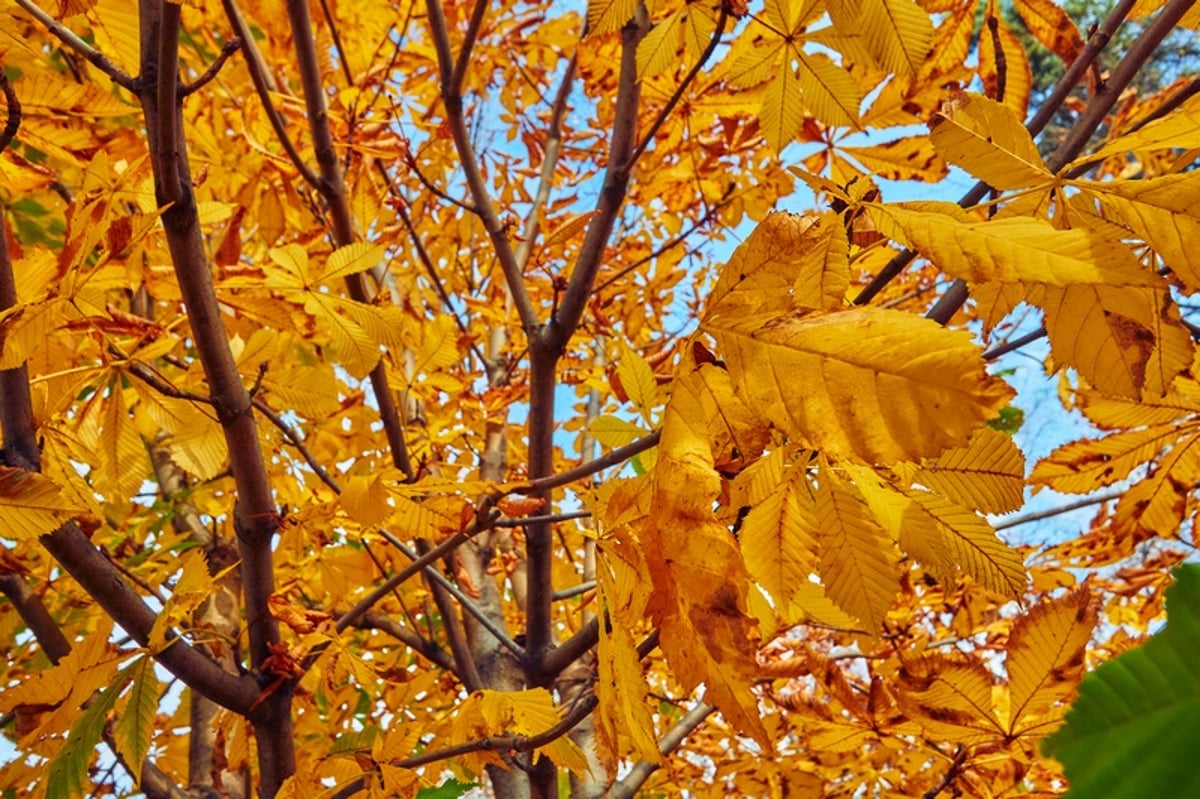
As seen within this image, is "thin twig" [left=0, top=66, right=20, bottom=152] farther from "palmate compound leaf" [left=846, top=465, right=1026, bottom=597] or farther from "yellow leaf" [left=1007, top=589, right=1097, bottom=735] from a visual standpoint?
"yellow leaf" [left=1007, top=589, right=1097, bottom=735]

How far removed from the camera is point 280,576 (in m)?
1.57

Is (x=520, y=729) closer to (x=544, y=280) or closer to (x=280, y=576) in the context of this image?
(x=280, y=576)

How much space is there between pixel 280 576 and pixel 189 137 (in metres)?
0.86

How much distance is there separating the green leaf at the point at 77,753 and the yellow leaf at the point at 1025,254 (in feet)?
2.57

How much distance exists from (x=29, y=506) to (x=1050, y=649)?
796 mm

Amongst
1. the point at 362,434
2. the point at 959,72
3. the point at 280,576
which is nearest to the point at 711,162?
the point at 959,72

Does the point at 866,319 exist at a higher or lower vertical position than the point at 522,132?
lower

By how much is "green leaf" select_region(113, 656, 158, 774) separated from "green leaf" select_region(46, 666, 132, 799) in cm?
3

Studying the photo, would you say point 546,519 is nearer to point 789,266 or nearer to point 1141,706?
point 789,266

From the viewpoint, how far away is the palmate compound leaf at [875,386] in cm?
27

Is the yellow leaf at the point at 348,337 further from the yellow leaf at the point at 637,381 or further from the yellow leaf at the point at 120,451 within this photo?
the yellow leaf at the point at 637,381

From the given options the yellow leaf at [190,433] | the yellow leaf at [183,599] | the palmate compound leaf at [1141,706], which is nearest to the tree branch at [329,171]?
the yellow leaf at [190,433]

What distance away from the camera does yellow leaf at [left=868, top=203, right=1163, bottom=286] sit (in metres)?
0.29

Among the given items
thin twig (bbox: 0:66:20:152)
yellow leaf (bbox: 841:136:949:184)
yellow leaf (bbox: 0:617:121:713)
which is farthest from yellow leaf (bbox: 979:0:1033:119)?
yellow leaf (bbox: 0:617:121:713)
